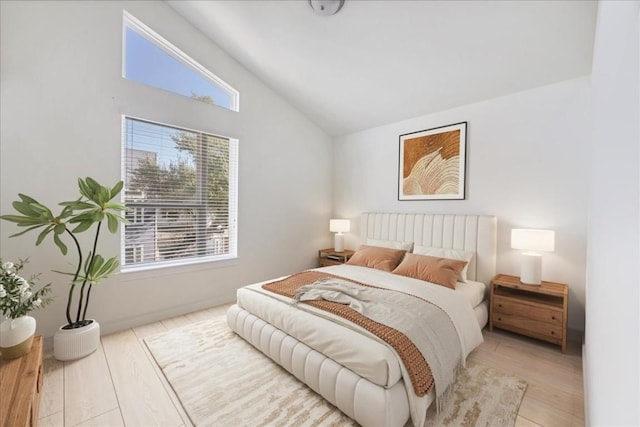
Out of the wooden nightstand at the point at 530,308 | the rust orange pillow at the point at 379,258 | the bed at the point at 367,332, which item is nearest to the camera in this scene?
the bed at the point at 367,332

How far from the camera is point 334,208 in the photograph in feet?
15.9

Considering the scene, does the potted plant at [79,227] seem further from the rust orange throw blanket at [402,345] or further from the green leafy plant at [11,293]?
the rust orange throw blanket at [402,345]

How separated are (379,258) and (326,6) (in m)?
2.69

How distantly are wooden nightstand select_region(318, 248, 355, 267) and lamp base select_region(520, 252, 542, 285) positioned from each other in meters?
2.22

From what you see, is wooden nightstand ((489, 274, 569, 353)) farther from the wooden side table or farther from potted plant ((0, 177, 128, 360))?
potted plant ((0, 177, 128, 360))

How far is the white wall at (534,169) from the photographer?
2.54 meters

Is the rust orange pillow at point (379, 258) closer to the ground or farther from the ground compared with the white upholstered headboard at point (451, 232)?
closer to the ground

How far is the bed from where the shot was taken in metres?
1.48

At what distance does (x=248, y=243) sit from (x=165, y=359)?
1723 millimetres

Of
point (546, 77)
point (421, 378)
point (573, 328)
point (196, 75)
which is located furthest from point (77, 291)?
point (546, 77)

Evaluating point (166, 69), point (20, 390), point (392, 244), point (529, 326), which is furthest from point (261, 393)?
point (166, 69)

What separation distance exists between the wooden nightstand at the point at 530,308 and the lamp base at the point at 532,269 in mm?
48

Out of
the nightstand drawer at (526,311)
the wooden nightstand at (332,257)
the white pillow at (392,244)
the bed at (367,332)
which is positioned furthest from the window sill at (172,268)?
the nightstand drawer at (526,311)

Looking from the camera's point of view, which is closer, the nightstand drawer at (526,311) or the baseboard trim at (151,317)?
the nightstand drawer at (526,311)
